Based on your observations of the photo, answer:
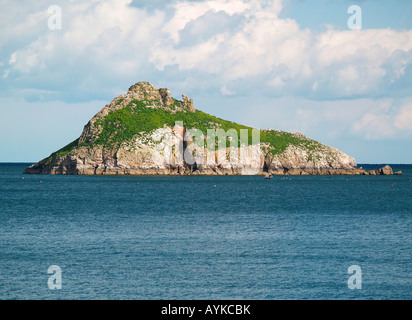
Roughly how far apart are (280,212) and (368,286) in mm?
45198

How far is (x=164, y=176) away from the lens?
198 meters

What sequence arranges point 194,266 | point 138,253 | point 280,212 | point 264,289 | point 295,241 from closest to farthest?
point 264,289 → point 194,266 → point 138,253 → point 295,241 → point 280,212

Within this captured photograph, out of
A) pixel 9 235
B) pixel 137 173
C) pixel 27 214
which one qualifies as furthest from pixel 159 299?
pixel 137 173

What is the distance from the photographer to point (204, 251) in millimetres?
50531

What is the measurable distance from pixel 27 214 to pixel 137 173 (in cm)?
11699

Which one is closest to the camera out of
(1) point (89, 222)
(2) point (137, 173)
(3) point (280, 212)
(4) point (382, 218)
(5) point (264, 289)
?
(5) point (264, 289)

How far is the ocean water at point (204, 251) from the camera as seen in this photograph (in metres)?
38.3

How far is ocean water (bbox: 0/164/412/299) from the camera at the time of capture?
3834 cm

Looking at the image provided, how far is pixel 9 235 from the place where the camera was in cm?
5956
